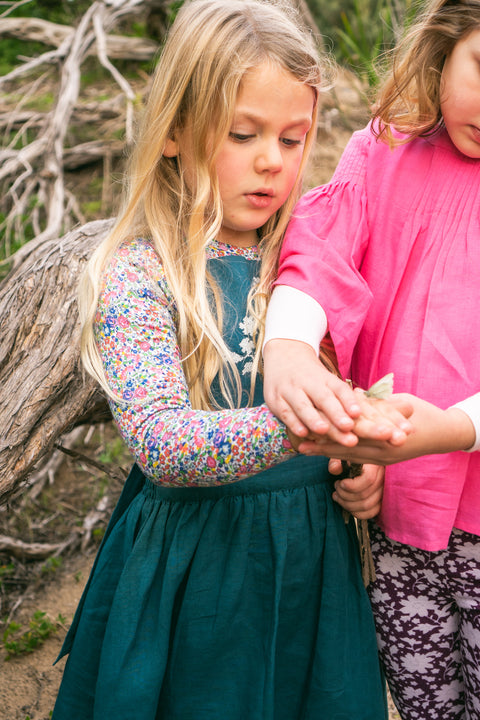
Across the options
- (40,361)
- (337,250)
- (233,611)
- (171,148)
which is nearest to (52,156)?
(40,361)

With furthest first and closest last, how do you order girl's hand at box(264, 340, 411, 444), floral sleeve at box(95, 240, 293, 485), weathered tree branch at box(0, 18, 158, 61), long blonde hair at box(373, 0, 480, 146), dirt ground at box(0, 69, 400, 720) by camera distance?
weathered tree branch at box(0, 18, 158, 61) < dirt ground at box(0, 69, 400, 720) < long blonde hair at box(373, 0, 480, 146) < floral sleeve at box(95, 240, 293, 485) < girl's hand at box(264, 340, 411, 444)

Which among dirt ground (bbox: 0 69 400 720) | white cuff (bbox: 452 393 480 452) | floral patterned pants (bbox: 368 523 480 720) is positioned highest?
white cuff (bbox: 452 393 480 452)

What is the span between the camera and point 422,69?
4.50 ft

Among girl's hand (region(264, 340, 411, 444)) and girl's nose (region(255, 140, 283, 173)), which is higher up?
girl's nose (region(255, 140, 283, 173))

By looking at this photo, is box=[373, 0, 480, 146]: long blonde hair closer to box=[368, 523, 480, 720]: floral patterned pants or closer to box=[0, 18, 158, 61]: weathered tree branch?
box=[368, 523, 480, 720]: floral patterned pants

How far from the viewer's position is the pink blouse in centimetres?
137

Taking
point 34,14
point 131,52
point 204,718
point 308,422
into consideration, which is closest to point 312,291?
point 308,422

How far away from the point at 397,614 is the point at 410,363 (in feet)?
1.86

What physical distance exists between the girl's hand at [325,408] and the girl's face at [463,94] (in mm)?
533

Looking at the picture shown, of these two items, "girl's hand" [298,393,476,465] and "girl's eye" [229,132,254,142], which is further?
"girl's eye" [229,132,254,142]

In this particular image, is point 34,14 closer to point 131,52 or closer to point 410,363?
point 131,52

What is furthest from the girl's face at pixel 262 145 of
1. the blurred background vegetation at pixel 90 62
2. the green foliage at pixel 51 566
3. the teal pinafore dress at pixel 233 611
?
the blurred background vegetation at pixel 90 62

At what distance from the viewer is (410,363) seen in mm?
1397

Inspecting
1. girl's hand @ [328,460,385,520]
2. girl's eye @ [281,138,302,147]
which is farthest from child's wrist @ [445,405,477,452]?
girl's eye @ [281,138,302,147]
